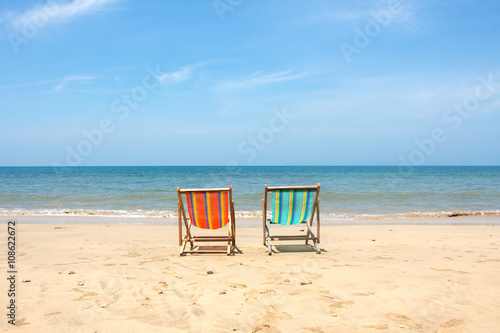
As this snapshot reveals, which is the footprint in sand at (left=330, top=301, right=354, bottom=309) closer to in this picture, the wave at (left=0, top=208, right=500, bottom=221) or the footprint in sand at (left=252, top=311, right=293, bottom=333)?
the footprint in sand at (left=252, top=311, right=293, bottom=333)

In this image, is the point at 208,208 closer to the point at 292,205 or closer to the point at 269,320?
the point at 292,205

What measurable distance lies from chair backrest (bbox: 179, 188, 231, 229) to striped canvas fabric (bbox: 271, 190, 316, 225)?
0.83m

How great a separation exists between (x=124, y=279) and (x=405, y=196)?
1554 centimetres

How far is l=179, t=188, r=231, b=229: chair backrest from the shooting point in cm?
564

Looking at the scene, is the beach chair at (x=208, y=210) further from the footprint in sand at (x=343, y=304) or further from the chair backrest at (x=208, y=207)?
the footprint in sand at (x=343, y=304)

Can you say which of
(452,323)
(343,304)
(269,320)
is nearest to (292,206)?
(343,304)

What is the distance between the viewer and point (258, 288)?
3611 mm

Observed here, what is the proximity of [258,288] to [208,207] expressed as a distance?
2343 millimetres

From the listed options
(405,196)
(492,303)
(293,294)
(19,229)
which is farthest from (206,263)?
(405,196)

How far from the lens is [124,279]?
3852 mm

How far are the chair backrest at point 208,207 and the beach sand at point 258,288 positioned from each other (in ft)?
2.04

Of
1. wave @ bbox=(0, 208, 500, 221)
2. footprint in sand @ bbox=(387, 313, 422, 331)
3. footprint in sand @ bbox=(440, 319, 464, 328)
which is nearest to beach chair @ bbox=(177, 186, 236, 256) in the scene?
footprint in sand @ bbox=(387, 313, 422, 331)

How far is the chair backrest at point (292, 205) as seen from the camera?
5863 millimetres

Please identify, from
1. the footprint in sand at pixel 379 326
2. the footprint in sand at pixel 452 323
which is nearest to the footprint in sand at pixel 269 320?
the footprint in sand at pixel 379 326
